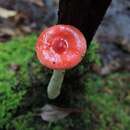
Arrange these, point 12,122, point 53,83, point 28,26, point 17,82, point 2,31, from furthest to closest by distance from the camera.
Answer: point 28,26 < point 2,31 < point 17,82 < point 12,122 < point 53,83

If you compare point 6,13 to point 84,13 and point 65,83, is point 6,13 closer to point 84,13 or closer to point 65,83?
point 65,83

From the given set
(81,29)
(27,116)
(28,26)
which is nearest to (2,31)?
(28,26)

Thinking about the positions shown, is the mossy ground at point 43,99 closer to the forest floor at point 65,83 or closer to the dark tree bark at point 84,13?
the forest floor at point 65,83

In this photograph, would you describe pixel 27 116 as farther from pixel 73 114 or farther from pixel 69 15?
pixel 69 15

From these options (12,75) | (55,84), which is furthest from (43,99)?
(12,75)

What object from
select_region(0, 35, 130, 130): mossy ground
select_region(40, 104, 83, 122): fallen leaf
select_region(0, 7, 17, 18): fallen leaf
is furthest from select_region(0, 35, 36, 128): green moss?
select_region(0, 7, 17, 18): fallen leaf

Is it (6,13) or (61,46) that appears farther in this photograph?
(6,13)

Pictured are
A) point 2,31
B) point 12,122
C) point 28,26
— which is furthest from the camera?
point 28,26
